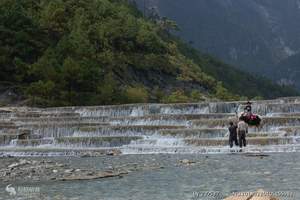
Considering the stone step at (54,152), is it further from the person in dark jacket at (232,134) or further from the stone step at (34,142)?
the person in dark jacket at (232,134)

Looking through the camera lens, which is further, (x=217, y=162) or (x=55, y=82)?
(x=55, y=82)

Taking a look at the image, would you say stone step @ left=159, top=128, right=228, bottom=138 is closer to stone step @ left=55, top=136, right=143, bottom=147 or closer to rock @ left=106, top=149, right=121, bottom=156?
stone step @ left=55, top=136, right=143, bottom=147

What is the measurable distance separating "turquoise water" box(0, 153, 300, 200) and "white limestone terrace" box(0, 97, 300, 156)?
250 inches

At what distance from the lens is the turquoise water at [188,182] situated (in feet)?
60.7

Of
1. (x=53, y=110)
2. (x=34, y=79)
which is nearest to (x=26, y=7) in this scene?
(x=34, y=79)

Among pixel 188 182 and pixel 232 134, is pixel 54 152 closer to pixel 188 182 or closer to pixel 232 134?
pixel 232 134

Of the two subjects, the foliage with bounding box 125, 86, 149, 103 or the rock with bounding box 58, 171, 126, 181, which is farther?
the foliage with bounding box 125, 86, 149, 103

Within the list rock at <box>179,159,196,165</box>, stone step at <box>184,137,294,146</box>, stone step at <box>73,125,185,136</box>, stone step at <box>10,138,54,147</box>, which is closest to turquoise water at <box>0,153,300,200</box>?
rock at <box>179,159,196,165</box>

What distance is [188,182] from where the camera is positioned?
2064 cm

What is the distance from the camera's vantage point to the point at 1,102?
235ft

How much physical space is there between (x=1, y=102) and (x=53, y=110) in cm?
2011

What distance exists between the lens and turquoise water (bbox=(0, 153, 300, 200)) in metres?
18.5

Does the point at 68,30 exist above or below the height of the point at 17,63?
above

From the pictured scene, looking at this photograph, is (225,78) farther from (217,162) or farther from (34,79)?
(217,162)
